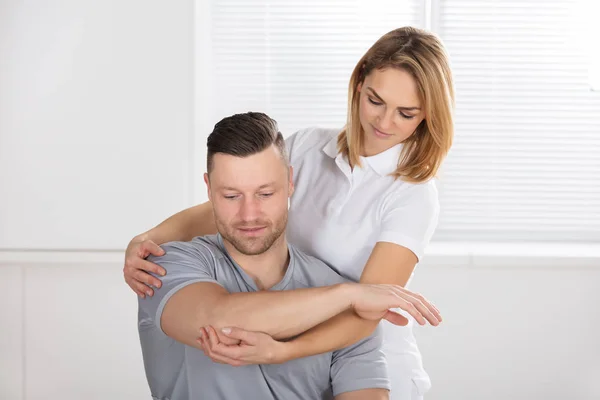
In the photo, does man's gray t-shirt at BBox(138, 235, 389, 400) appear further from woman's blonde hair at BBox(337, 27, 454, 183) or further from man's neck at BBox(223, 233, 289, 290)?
woman's blonde hair at BBox(337, 27, 454, 183)

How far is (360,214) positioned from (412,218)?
5.9 inches

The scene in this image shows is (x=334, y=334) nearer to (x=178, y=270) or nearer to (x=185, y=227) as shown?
(x=178, y=270)

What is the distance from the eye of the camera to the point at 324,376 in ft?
5.20

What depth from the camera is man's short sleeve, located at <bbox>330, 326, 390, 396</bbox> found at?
1560 mm

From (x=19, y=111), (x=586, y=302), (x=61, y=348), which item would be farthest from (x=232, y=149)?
(x=586, y=302)

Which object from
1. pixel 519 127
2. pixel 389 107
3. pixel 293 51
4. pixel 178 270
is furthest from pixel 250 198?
pixel 519 127

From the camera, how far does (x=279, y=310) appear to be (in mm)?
1396

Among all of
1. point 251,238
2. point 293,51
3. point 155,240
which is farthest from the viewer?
point 293,51

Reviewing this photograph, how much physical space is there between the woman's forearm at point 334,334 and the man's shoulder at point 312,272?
181mm

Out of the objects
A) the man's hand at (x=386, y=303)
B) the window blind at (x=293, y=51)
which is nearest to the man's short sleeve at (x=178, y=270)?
the man's hand at (x=386, y=303)

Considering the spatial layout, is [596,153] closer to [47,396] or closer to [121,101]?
[121,101]

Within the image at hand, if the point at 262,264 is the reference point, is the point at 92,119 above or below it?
above

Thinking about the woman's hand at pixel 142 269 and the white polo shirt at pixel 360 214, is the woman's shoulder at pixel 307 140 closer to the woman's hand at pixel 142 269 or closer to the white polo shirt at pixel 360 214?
the white polo shirt at pixel 360 214

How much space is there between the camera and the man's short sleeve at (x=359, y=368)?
5.12 ft
